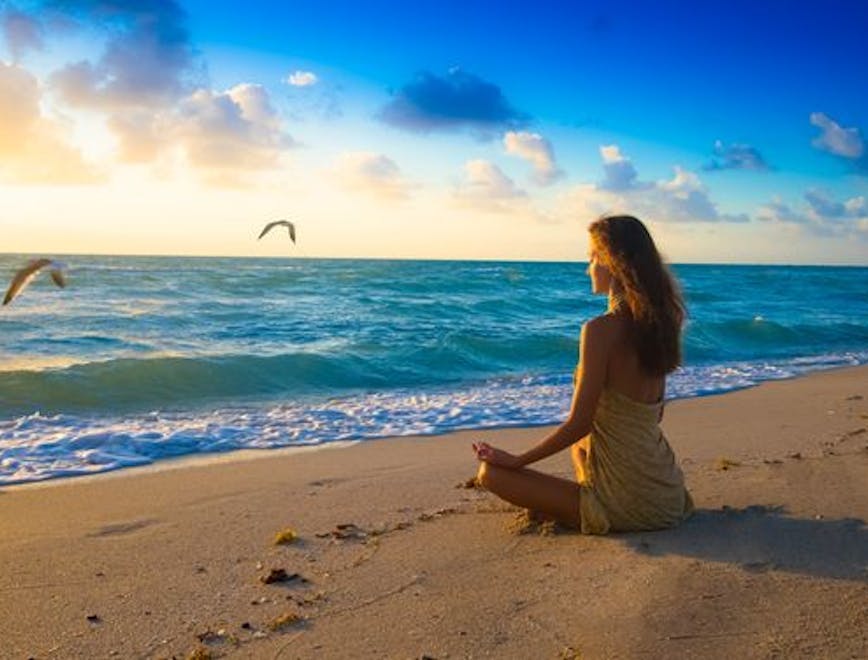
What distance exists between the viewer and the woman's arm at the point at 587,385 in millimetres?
4105

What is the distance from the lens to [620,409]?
4.23 metres

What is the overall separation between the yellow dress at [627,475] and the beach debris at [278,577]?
1.44 m

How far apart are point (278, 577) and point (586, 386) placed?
1.72 meters

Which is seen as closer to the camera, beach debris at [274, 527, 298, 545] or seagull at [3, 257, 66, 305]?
beach debris at [274, 527, 298, 545]

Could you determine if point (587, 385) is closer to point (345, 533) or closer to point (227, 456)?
point (345, 533)

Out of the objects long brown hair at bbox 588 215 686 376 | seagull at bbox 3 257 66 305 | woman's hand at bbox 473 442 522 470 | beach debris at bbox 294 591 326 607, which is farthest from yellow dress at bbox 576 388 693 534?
seagull at bbox 3 257 66 305

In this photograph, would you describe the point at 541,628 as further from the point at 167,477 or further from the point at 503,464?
the point at 167,477

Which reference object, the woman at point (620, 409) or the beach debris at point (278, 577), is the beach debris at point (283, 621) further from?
the woman at point (620, 409)

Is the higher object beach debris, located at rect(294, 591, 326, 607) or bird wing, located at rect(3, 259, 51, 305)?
bird wing, located at rect(3, 259, 51, 305)

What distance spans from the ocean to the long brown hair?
0.48m

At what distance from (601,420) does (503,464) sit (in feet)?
1.83

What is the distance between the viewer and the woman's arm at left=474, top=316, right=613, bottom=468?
4.11 metres

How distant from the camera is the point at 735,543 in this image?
404 centimetres

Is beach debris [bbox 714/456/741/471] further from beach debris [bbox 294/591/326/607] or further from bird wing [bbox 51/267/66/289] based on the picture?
bird wing [bbox 51/267/66/289]
